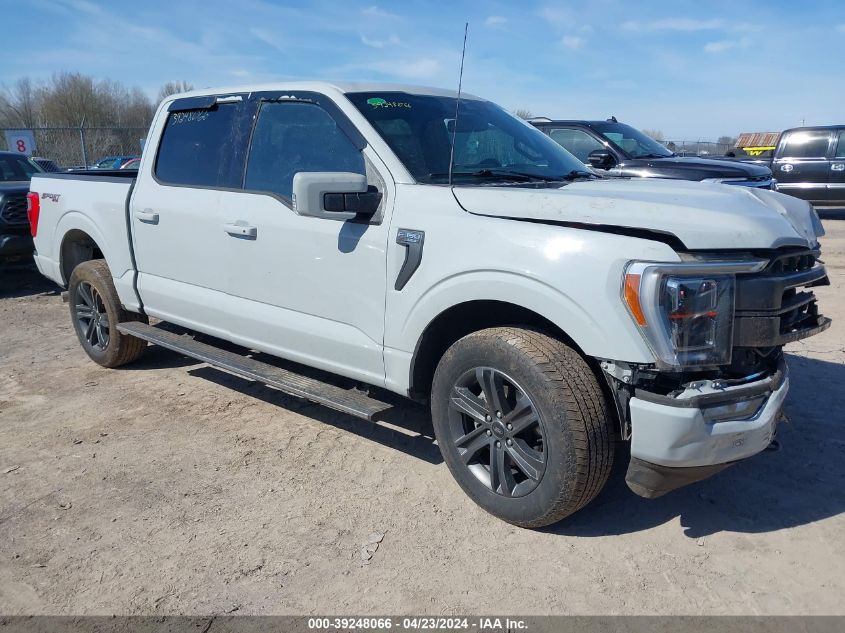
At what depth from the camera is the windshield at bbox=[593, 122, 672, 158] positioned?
10.3 metres

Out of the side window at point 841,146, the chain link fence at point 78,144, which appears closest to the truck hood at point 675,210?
the side window at point 841,146

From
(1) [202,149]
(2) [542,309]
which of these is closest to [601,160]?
(1) [202,149]

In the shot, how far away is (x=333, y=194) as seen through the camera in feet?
11.2

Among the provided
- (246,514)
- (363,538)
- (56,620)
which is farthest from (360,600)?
(56,620)

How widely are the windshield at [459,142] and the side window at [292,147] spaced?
0.21 m

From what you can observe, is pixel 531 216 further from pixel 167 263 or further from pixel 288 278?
pixel 167 263

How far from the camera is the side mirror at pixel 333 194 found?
11.0ft

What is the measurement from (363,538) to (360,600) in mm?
450

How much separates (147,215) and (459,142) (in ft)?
7.57

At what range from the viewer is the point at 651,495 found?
293cm

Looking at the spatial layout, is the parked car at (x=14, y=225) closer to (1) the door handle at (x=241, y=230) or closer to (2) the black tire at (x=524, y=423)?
(1) the door handle at (x=241, y=230)

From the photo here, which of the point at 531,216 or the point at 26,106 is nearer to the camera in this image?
the point at 531,216

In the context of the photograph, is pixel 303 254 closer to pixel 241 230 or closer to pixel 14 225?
pixel 241 230

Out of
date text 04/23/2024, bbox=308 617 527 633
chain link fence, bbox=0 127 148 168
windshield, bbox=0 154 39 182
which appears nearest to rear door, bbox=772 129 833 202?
windshield, bbox=0 154 39 182
